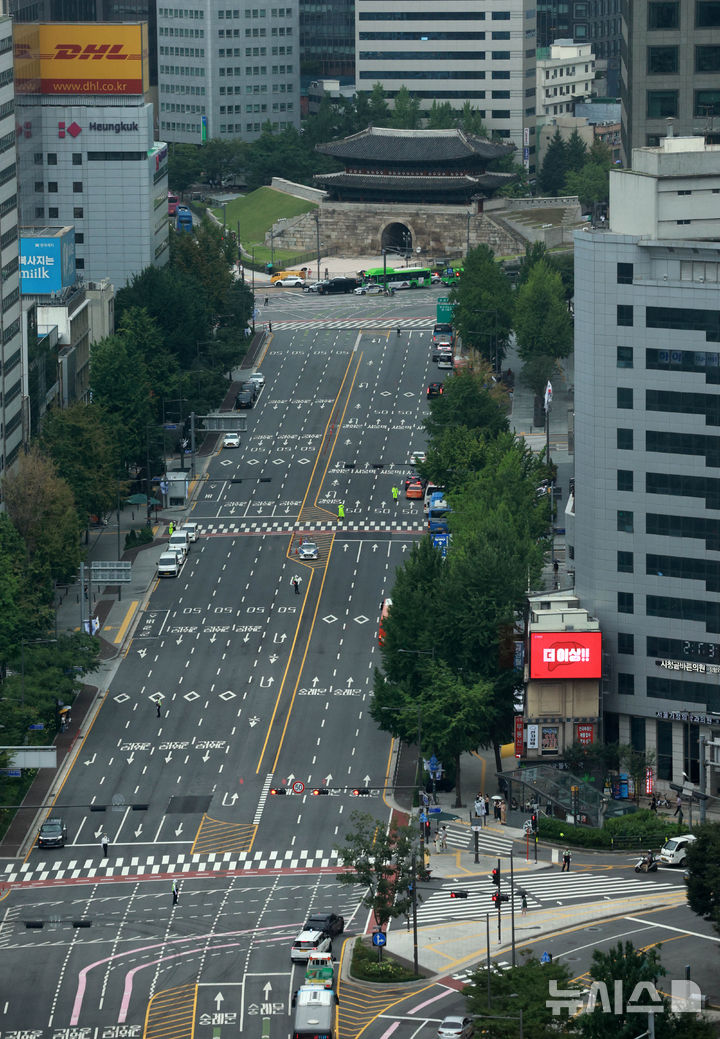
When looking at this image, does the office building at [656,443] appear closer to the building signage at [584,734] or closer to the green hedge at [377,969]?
Answer: the building signage at [584,734]

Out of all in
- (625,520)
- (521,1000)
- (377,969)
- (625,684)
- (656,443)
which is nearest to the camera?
(521,1000)

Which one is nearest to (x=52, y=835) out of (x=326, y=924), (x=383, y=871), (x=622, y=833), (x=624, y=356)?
(x=326, y=924)

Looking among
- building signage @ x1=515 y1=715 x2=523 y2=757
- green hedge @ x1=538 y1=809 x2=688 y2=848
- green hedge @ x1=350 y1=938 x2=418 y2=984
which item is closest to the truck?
green hedge @ x1=350 y1=938 x2=418 y2=984

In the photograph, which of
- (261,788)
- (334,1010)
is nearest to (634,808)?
(261,788)

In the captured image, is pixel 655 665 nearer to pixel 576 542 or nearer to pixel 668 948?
pixel 576 542

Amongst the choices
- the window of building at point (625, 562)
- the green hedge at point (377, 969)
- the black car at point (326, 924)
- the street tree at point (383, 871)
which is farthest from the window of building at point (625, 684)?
the green hedge at point (377, 969)

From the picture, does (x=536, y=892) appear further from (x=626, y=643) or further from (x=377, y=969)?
(x=626, y=643)
